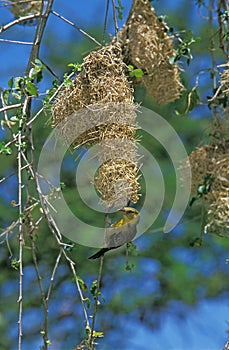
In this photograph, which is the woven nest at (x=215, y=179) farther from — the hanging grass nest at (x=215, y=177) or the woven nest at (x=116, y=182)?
the woven nest at (x=116, y=182)

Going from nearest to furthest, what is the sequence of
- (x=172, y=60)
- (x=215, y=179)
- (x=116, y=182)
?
(x=116, y=182) < (x=215, y=179) < (x=172, y=60)

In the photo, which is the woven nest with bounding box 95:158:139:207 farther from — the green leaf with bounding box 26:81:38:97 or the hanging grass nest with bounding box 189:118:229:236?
the hanging grass nest with bounding box 189:118:229:236

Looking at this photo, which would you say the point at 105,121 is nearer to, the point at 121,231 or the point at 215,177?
the point at 121,231

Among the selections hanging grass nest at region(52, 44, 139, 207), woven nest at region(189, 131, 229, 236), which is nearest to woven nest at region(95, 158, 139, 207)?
hanging grass nest at region(52, 44, 139, 207)

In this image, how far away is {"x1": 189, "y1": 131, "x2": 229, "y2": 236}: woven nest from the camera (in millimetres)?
2163

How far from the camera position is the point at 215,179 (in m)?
2.19

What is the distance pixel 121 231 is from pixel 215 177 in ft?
1.54

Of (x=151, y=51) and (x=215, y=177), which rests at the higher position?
(x=151, y=51)

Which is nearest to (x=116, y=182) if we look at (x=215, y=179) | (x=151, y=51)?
(x=215, y=179)

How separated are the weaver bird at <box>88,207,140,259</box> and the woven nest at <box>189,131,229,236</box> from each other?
0.37 m

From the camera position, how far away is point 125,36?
7.55 ft

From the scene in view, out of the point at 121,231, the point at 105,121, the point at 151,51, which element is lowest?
the point at 121,231

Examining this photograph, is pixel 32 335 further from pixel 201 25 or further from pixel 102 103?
pixel 102 103

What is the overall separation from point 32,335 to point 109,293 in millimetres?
501
